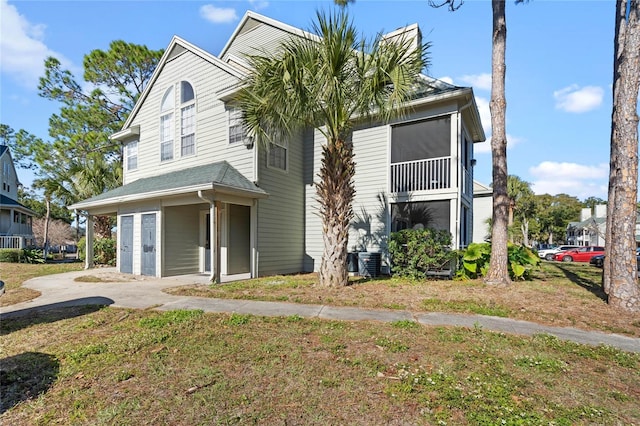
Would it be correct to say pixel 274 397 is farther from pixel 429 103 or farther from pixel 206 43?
pixel 206 43

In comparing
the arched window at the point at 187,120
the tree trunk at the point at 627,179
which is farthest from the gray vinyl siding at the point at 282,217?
the tree trunk at the point at 627,179

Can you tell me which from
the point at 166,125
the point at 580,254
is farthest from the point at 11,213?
the point at 580,254

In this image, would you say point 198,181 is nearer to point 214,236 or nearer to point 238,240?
point 214,236

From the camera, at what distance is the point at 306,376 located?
3191 millimetres

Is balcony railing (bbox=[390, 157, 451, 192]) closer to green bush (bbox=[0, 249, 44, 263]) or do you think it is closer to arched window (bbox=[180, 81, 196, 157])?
arched window (bbox=[180, 81, 196, 157])

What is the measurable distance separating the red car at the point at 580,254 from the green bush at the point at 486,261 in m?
20.1

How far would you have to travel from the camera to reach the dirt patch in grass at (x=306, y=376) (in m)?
2.56

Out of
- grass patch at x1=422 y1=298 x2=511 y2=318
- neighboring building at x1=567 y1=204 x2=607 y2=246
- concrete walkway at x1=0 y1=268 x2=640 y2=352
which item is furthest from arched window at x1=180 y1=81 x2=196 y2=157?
neighboring building at x1=567 y1=204 x2=607 y2=246

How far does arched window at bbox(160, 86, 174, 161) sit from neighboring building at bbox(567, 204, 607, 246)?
47.3 metres

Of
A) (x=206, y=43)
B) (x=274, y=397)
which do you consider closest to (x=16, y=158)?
(x=206, y=43)

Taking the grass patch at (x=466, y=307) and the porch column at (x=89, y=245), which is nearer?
the grass patch at (x=466, y=307)

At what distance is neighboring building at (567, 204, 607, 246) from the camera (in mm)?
40034

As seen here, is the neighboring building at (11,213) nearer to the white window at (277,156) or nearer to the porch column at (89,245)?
the porch column at (89,245)

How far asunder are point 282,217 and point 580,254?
25.8 metres
